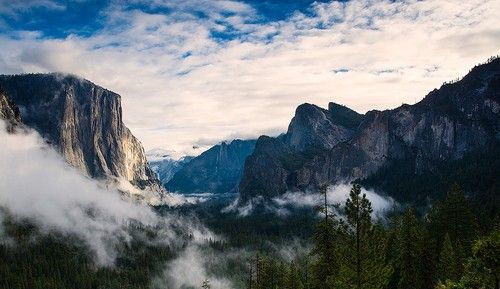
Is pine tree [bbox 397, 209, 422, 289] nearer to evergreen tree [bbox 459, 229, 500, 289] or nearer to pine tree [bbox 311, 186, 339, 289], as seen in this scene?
pine tree [bbox 311, 186, 339, 289]

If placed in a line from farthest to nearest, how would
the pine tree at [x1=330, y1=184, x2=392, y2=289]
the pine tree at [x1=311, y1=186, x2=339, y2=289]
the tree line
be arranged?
the pine tree at [x1=311, y1=186, x2=339, y2=289] < the pine tree at [x1=330, y1=184, x2=392, y2=289] < the tree line

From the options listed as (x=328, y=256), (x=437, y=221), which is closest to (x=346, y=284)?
(x=328, y=256)

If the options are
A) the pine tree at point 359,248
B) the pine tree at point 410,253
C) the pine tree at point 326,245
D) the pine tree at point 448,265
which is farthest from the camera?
the pine tree at point 410,253

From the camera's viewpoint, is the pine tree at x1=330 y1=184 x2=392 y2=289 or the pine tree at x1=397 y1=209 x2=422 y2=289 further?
the pine tree at x1=397 y1=209 x2=422 y2=289

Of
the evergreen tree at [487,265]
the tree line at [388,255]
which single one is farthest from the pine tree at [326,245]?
the evergreen tree at [487,265]

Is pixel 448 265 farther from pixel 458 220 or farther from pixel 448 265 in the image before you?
pixel 458 220

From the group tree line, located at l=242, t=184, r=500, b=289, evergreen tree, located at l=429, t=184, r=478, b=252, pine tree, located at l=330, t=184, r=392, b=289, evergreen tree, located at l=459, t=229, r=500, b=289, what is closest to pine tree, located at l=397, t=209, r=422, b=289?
tree line, located at l=242, t=184, r=500, b=289

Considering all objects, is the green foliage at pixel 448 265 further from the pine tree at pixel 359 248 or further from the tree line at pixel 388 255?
the pine tree at pixel 359 248

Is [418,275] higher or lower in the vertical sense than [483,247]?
lower

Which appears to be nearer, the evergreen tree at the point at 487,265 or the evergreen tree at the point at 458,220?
the evergreen tree at the point at 487,265

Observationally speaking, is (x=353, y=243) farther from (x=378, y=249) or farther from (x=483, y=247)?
(x=483, y=247)

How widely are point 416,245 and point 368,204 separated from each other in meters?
24.7

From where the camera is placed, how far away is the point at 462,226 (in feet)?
238

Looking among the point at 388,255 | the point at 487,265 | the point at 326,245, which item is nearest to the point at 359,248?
the point at 326,245
